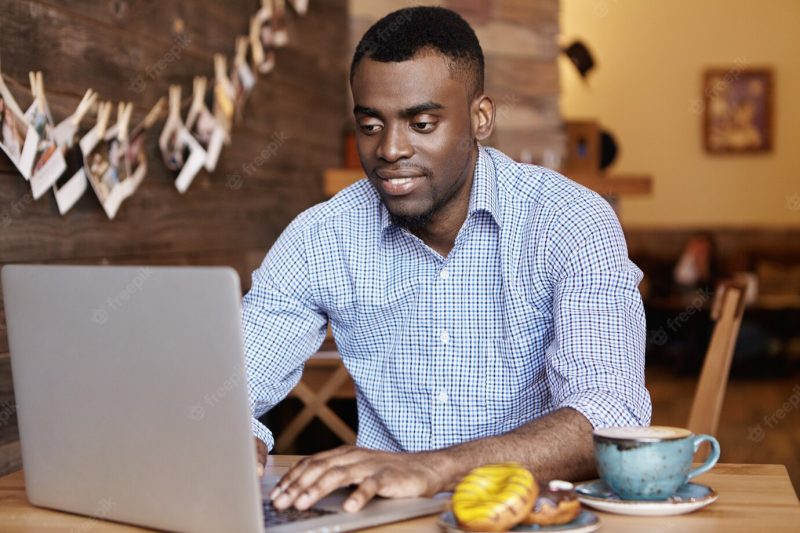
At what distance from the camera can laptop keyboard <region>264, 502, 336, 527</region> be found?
1.02 metres

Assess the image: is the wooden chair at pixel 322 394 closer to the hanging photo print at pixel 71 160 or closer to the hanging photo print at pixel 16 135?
the hanging photo print at pixel 71 160

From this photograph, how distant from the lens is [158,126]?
264 cm

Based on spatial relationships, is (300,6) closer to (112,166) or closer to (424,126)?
(112,166)

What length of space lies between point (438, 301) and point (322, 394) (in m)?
1.18

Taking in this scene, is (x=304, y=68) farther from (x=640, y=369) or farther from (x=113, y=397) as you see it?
(x=113, y=397)

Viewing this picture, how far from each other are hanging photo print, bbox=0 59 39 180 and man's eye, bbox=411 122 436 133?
782mm

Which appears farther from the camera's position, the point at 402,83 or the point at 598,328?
the point at 402,83

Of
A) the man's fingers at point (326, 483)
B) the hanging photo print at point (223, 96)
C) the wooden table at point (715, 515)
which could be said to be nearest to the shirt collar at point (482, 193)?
the wooden table at point (715, 515)

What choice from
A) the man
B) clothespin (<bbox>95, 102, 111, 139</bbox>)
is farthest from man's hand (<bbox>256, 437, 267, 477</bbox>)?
clothespin (<bbox>95, 102, 111, 139</bbox>)

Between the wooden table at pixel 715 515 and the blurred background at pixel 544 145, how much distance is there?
2.54 ft

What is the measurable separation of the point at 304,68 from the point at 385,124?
2.49m

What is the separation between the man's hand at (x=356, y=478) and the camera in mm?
1073

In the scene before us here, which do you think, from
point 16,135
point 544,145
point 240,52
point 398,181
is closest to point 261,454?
point 398,181

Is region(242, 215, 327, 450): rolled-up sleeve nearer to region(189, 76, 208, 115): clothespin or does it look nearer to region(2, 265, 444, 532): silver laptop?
region(2, 265, 444, 532): silver laptop
